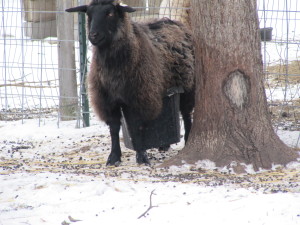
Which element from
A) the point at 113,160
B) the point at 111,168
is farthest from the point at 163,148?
the point at 111,168

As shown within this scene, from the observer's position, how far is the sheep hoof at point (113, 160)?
6.50 metres

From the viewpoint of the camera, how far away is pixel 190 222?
13.8 feet

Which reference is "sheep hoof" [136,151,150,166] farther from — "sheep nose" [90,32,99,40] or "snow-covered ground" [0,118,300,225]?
"sheep nose" [90,32,99,40]

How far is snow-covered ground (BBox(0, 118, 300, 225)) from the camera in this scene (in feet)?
14.2

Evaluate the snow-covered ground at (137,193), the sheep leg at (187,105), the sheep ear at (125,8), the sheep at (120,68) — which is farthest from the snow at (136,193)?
the sheep ear at (125,8)

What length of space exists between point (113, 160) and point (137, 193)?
1637 mm

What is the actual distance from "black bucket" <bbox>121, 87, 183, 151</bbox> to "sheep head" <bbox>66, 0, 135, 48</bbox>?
2.92 ft

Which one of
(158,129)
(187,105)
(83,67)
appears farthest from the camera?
(83,67)

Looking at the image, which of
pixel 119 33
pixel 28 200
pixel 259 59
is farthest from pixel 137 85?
pixel 28 200

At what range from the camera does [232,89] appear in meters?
5.82

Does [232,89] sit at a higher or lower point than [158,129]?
higher

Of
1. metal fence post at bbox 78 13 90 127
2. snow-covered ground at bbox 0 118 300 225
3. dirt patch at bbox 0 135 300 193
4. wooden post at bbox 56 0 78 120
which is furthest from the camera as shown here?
wooden post at bbox 56 0 78 120

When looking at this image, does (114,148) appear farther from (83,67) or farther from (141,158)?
(83,67)

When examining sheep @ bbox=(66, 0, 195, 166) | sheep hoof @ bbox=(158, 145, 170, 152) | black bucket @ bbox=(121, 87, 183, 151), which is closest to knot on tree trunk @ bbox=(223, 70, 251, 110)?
sheep @ bbox=(66, 0, 195, 166)
